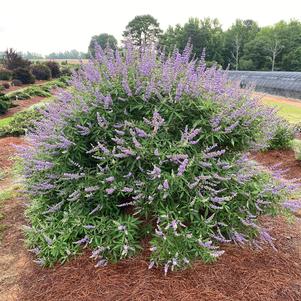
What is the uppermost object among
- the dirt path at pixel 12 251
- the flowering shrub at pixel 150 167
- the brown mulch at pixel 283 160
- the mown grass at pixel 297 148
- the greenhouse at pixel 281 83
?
the flowering shrub at pixel 150 167

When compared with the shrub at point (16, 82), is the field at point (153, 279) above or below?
above

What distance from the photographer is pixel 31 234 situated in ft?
11.8

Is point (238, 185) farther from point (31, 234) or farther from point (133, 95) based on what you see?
point (31, 234)

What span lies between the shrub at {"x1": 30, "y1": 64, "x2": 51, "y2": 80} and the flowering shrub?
2684 cm

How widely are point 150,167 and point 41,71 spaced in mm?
Answer: 27864

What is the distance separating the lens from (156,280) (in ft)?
10.1

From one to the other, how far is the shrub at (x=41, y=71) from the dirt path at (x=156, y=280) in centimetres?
2719

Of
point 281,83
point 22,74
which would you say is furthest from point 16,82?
point 281,83

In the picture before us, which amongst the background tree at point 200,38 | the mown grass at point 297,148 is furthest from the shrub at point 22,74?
the background tree at point 200,38

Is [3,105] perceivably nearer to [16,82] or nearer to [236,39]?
[16,82]

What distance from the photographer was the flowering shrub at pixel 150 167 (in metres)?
3.15

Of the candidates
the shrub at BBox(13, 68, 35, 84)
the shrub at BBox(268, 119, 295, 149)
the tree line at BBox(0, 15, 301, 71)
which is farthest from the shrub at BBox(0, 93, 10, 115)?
the tree line at BBox(0, 15, 301, 71)

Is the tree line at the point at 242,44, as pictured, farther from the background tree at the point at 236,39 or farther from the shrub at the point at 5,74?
the shrub at the point at 5,74

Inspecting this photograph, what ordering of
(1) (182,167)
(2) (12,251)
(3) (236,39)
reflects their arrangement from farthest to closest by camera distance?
(3) (236,39) → (2) (12,251) → (1) (182,167)
